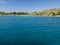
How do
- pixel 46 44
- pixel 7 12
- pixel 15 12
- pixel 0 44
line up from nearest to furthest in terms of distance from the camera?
pixel 0 44, pixel 46 44, pixel 15 12, pixel 7 12

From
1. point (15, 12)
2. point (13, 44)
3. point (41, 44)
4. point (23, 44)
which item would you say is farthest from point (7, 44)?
point (15, 12)

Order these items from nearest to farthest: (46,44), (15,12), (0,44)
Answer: (0,44)
(46,44)
(15,12)

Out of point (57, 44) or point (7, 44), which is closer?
point (7, 44)

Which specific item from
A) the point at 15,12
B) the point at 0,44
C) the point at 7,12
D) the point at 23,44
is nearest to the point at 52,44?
the point at 23,44

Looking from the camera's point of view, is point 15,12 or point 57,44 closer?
point 57,44

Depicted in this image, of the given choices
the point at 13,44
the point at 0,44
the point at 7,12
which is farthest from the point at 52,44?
the point at 7,12

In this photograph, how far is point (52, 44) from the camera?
13.5 m

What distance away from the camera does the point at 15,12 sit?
16925 centimetres

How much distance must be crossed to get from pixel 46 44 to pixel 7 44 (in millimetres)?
3815

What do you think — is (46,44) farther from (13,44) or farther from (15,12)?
(15,12)

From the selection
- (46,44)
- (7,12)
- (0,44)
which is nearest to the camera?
(0,44)

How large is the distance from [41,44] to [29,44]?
1.19m

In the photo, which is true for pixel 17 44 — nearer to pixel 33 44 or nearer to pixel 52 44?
pixel 33 44

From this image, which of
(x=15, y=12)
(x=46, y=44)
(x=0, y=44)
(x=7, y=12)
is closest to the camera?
(x=0, y=44)
